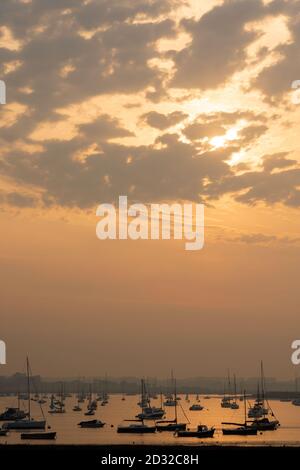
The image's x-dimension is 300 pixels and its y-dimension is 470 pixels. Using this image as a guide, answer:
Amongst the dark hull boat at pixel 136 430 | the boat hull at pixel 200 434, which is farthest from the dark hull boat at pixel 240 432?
the dark hull boat at pixel 136 430

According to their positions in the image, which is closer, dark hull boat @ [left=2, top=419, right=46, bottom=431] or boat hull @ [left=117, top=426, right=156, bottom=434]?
boat hull @ [left=117, top=426, right=156, bottom=434]

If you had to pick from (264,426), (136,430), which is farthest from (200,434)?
(264,426)

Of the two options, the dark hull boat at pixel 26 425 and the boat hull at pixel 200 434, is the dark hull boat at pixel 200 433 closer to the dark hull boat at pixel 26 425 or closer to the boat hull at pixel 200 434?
the boat hull at pixel 200 434

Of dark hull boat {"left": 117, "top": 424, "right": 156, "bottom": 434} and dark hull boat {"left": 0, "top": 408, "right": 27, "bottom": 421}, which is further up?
dark hull boat {"left": 117, "top": 424, "right": 156, "bottom": 434}

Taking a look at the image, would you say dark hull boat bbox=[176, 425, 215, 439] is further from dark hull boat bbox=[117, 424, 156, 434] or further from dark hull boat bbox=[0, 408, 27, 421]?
dark hull boat bbox=[0, 408, 27, 421]

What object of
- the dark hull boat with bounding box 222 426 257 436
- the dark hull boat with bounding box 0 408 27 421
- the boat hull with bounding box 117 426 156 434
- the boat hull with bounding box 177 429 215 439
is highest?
the boat hull with bounding box 177 429 215 439

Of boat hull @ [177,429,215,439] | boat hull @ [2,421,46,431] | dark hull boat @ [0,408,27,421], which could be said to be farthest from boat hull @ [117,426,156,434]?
dark hull boat @ [0,408,27,421]

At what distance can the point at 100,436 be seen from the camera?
115 m

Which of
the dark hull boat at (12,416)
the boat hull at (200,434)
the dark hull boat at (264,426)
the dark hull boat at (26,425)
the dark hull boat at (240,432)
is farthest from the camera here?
the dark hull boat at (12,416)

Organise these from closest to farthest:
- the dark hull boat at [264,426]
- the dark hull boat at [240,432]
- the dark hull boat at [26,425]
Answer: the dark hull boat at [240,432] → the dark hull boat at [264,426] → the dark hull boat at [26,425]

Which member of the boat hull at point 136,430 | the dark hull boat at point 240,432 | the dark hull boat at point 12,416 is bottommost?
the dark hull boat at point 12,416
